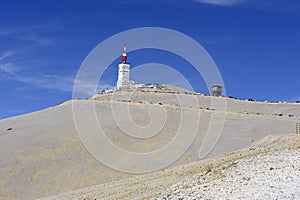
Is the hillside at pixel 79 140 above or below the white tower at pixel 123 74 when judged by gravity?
below

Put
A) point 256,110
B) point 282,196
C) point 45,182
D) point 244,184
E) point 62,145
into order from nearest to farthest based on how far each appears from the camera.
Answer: point 282,196 < point 244,184 < point 45,182 < point 62,145 < point 256,110

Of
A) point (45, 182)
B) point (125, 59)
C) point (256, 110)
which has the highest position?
point (125, 59)


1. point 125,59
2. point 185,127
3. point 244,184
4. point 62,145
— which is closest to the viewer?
point 244,184

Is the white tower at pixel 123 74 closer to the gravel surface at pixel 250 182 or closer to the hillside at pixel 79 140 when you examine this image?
the hillside at pixel 79 140

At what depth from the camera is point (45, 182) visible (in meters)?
36.1

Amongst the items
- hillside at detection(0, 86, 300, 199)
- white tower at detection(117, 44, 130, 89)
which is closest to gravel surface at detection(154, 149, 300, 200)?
hillside at detection(0, 86, 300, 199)

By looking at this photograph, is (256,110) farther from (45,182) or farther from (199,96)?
(45,182)

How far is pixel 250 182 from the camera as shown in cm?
1662

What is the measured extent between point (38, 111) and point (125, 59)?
37.2m

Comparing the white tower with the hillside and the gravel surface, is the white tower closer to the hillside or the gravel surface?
the hillside

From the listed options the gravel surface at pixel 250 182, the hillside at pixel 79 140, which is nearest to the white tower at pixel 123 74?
the hillside at pixel 79 140

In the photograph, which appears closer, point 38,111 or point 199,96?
point 38,111

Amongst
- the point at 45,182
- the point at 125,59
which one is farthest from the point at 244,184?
the point at 125,59

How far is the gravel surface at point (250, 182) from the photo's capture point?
Answer: 1525 cm
